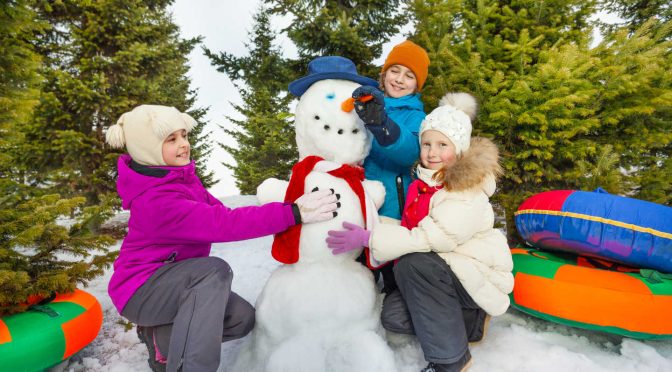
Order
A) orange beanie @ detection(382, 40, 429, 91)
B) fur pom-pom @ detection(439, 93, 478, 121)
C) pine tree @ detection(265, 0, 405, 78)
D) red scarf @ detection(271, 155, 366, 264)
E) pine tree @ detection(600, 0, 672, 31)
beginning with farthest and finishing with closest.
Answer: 1. pine tree @ detection(600, 0, 672, 31)
2. pine tree @ detection(265, 0, 405, 78)
3. orange beanie @ detection(382, 40, 429, 91)
4. fur pom-pom @ detection(439, 93, 478, 121)
5. red scarf @ detection(271, 155, 366, 264)

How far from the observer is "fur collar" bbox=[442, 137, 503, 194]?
6.31ft

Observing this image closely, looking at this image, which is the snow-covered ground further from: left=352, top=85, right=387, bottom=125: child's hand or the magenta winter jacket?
left=352, top=85, right=387, bottom=125: child's hand

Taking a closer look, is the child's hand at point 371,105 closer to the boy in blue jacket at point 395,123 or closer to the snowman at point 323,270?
the boy in blue jacket at point 395,123

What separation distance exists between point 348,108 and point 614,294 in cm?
196

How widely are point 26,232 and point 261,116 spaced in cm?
764

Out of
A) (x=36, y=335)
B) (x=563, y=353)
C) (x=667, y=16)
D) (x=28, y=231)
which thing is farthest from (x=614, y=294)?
(x=667, y=16)

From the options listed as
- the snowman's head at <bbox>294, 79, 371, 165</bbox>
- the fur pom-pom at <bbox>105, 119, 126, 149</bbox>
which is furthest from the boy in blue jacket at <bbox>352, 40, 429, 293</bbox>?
the fur pom-pom at <bbox>105, 119, 126, 149</bbox>

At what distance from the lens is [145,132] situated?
188 centimetres

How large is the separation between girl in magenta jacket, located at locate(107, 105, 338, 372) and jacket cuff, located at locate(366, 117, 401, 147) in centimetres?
47

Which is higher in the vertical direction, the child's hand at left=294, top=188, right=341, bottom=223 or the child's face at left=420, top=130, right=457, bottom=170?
the child's face at left=420, top=130, right=457, bottom=170

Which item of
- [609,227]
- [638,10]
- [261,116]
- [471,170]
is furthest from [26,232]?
[638,10]

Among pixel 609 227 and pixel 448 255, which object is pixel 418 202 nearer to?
pixel 448 255

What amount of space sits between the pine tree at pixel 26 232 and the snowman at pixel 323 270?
1.28m

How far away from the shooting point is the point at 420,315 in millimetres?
1937
